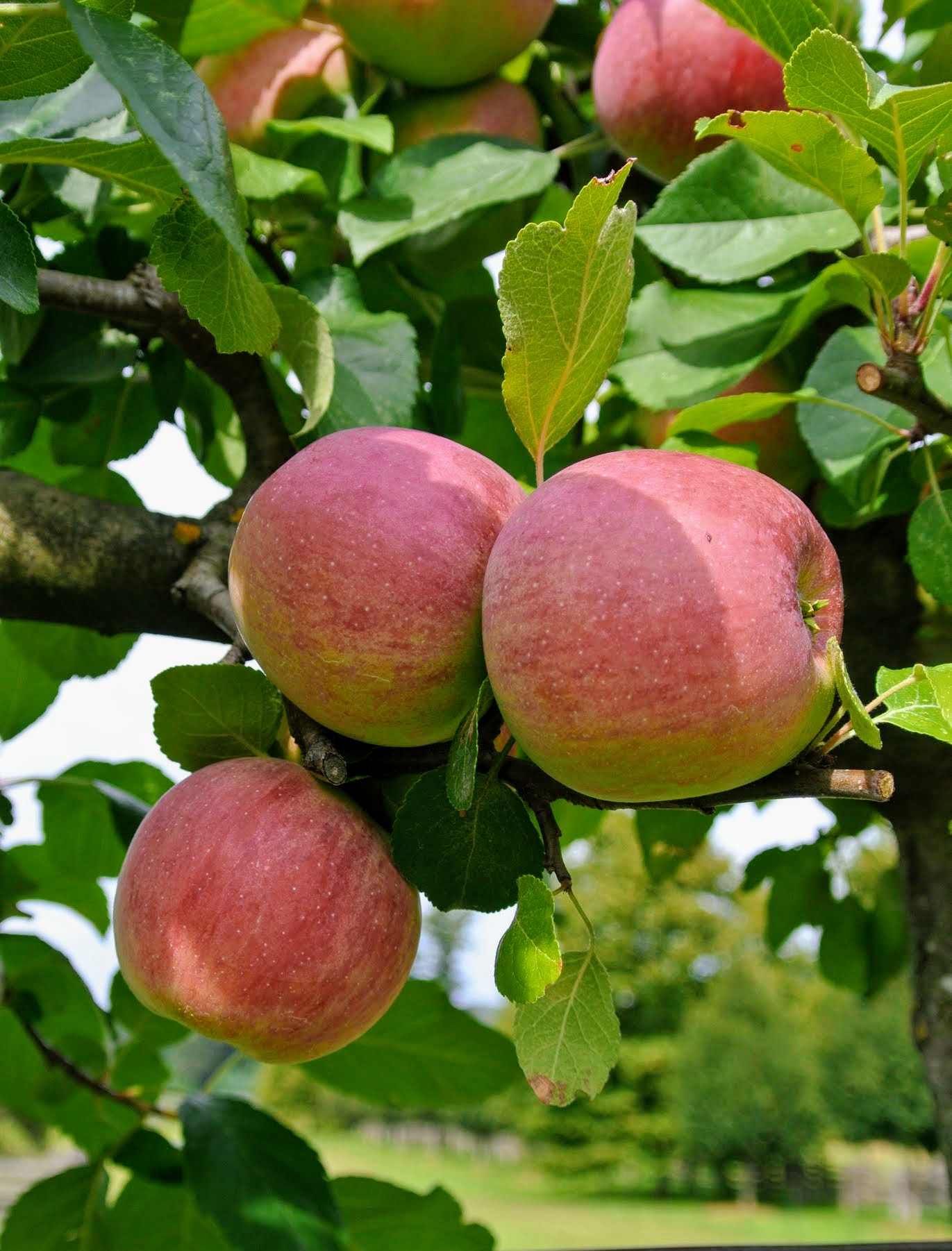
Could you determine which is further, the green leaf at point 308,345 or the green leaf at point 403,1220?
the green leaf at point 403,1220

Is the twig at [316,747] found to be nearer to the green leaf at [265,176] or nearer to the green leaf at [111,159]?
the green leaf at [111,159]

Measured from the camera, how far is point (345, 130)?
0.81 metres

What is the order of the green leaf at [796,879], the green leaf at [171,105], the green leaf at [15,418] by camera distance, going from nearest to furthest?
the green leaf at [171,105] → the green leaf at [15,418] → the green leaf at [796,879]

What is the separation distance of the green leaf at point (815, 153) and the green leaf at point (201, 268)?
245 mm

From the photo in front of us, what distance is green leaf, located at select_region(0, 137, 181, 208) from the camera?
527 mm

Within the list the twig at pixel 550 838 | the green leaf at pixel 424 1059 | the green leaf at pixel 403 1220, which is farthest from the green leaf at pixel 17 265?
the green leaf at pixel 403 1220

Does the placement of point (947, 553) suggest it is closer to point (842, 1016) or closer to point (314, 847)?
point (314, 847)

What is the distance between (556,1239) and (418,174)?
1474cm

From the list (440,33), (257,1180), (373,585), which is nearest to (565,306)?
(373,585)

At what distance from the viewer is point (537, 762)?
1.61ft

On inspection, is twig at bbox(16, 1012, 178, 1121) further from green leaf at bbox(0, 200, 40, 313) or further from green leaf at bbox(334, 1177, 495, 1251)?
Answer: green leaf at bbox(0, 200, 40, 313)

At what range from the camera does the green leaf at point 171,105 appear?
1.30 ft

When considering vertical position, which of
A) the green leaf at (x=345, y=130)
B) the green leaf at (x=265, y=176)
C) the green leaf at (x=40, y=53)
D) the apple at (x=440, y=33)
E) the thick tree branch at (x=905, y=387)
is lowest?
the thick tree branch at (x=905, y=387)

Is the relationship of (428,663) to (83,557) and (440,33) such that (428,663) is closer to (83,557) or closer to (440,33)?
(83,557)
